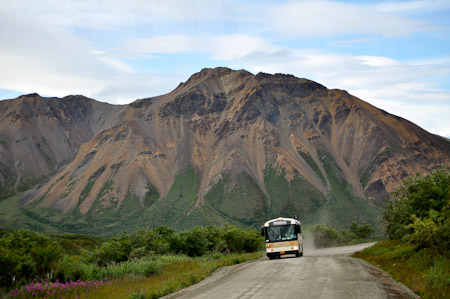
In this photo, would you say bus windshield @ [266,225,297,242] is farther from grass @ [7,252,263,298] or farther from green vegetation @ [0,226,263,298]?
grass @ [7,252,263,298]

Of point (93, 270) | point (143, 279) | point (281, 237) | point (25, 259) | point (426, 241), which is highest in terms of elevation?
point (25, 259)

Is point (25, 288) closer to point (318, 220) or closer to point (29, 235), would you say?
point (29, 235)

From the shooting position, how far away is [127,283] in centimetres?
2086

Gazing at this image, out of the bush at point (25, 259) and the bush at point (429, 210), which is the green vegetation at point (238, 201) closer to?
the bush at point (429, 210)

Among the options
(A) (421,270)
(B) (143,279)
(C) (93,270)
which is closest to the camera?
(A) (421,270)

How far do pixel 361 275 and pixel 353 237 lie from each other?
85581mm

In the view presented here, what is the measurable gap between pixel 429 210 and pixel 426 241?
6.18 feet

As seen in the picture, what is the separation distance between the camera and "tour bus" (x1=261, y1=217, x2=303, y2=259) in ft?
129

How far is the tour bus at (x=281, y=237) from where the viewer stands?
39.5 m

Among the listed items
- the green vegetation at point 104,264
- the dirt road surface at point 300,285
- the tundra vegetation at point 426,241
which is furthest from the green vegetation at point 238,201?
the dirt road surface at point 300,285

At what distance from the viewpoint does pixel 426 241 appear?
23.6 meters

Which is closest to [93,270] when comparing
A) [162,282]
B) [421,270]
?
[162,282]

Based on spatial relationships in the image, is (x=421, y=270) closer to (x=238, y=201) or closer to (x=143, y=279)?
(x=143, y=279)

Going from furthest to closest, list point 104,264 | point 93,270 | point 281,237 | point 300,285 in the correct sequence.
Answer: point 281,237 → point 104,264 → point 93,270 → point 300,285
